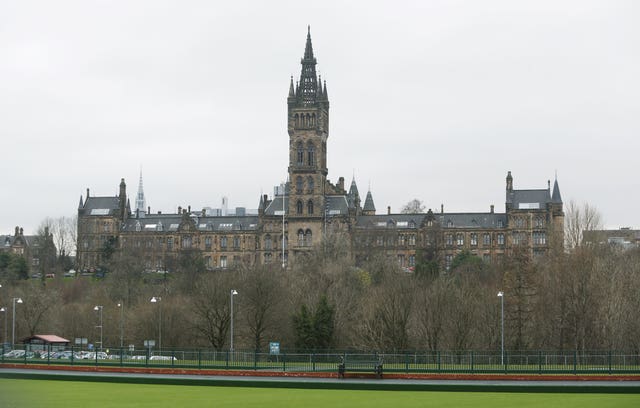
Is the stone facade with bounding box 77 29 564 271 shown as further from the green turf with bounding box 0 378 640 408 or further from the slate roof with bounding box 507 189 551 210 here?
the green turf with bounding box 0 378 640 408

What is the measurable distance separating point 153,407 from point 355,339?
47.8 metres

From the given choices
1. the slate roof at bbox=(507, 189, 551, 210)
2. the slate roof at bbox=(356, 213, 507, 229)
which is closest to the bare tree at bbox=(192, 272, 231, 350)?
the slate roof at bbox=(356, 213, 507, 229)

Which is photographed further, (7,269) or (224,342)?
(7,269)

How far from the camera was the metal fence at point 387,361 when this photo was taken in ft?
183

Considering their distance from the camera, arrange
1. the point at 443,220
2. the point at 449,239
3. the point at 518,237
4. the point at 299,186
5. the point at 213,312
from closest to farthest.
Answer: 1. the point at 213,312
2. the point at 299,186
3. the point at 518,237
4. the point at 449,239
5. the point at 443,220

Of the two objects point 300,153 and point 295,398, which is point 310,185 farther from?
point 295,398

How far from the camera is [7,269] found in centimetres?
16438

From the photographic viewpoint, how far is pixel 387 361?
6156 cm

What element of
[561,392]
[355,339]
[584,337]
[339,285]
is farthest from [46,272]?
[561,392]

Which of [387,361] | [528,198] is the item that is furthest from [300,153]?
[387,361]

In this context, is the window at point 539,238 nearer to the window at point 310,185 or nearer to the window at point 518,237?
the window at point 518,237

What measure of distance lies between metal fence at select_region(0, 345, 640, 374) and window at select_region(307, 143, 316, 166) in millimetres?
114949

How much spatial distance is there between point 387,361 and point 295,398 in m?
22.9

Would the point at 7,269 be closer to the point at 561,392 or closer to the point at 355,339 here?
the point at 355,339
